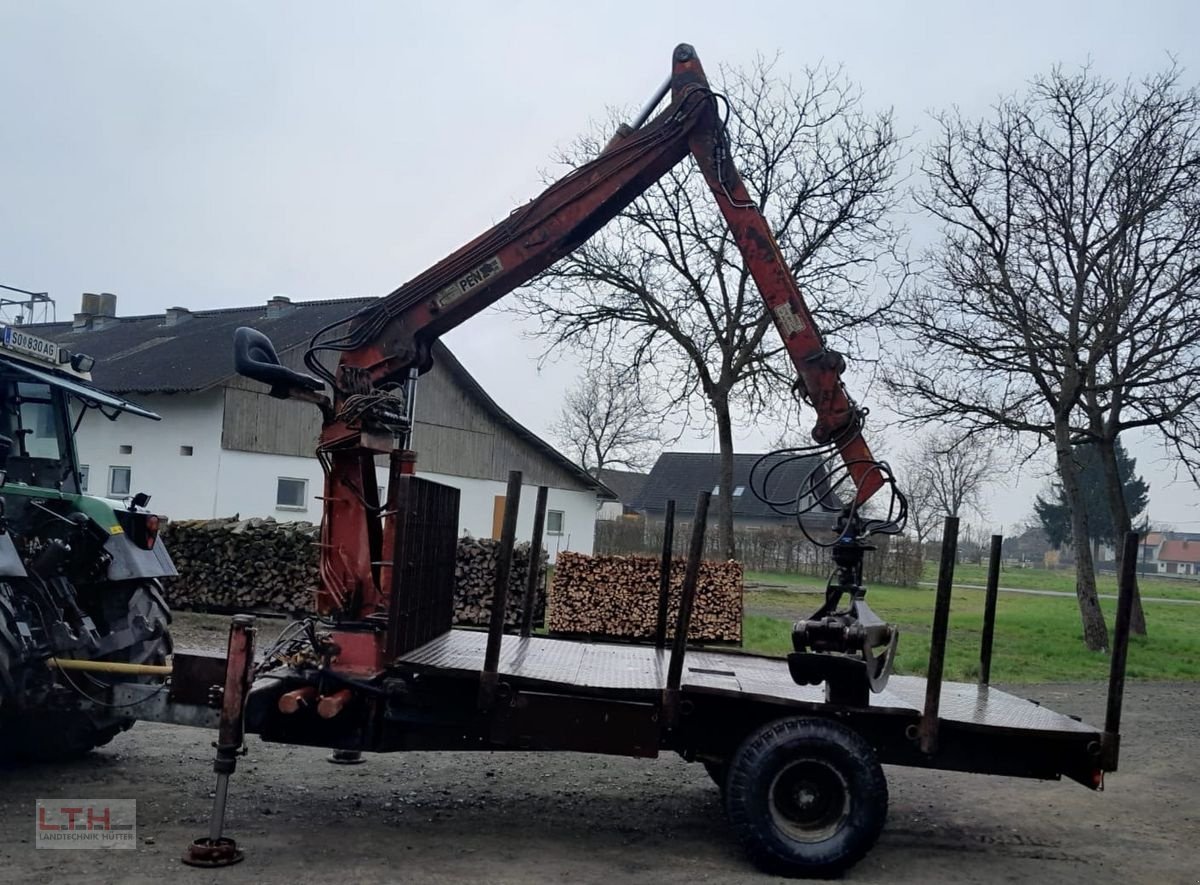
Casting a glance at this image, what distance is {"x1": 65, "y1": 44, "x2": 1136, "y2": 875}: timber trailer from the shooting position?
5.81 meters

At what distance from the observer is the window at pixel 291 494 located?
23938 millimetres

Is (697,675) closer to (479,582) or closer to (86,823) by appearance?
(86,823)

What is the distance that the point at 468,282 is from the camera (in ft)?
23.2

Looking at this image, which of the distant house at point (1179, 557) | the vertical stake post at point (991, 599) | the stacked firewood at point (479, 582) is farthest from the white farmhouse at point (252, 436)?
the distant house at point (1179, 557)

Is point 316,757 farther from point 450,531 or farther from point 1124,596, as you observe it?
point 1124,596

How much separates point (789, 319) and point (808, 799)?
2868 mm

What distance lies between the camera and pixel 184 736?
8523 mm

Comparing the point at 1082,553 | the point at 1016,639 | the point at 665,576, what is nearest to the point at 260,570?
the point at 665,576

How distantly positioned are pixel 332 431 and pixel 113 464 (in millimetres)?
19896

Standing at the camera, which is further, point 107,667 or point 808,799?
point 107,667

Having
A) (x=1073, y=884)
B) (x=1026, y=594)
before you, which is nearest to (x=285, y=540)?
(x=1073, y=884)

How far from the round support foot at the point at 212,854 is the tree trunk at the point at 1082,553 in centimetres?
1484

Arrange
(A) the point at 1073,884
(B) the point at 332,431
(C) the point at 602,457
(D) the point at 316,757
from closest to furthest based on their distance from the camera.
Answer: (A) the point at 1073,884 → (B) the point at 332,431 → (D) the point at 316,757 → (C) the point at 602,457

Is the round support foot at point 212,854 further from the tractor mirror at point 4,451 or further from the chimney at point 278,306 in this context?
the chimney at point 278,306
